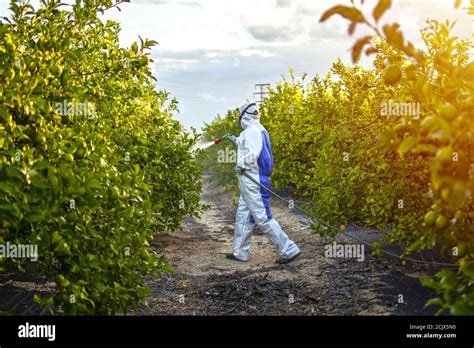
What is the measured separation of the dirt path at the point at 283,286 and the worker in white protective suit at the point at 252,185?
364 mm

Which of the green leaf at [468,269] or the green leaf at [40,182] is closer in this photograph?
the green leaf at [468,269]

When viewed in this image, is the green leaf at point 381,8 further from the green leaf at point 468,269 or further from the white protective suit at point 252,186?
the white protective suit at point 252,186

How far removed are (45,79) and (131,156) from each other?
486 centimetres

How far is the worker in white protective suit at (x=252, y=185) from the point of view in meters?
9.38

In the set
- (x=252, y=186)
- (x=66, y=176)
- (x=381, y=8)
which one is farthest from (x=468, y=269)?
(x=252, y=186)

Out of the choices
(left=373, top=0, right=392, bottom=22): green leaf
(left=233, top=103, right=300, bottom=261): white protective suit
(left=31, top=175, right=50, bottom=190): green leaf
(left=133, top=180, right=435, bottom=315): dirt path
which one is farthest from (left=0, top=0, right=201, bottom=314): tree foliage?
(left=233, top=103, right=300, bottom=261): white protective suit

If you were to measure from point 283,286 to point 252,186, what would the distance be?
2.09 metres

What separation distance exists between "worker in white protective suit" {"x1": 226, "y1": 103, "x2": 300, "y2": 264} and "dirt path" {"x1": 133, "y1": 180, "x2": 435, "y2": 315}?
0.36 meters

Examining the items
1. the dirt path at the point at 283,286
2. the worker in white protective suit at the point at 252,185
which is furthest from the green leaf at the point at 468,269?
the worker in white protective suit at the point at 252,185

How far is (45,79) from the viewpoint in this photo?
15.8 ft

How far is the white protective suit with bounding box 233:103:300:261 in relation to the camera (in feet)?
30.8

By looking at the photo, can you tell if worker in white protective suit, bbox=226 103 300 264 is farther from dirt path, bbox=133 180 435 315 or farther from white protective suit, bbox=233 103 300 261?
dirt path, bbox=133 180 435 315
